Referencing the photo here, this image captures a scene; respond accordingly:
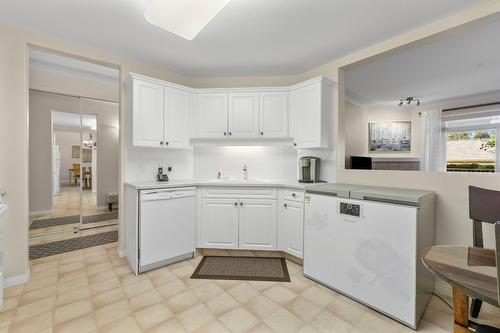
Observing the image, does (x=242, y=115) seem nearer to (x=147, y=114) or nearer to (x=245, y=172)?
(x=245, y=172)

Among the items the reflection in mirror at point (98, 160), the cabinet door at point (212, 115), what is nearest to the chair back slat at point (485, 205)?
the cabinet door at point (212, 115)

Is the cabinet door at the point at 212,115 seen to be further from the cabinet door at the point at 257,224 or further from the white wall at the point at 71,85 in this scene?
the white wall at the point at 71,85

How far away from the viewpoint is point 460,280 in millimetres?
910

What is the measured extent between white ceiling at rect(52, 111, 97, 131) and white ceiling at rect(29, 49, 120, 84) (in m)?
0.66

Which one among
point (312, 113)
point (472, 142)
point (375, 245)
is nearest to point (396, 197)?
point (375, 245)

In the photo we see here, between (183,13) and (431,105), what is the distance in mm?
5559

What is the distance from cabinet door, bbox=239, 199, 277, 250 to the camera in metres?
2.79

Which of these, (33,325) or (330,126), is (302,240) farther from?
(33,325)

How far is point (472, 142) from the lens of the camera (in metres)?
4.34

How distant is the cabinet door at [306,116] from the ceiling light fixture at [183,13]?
154 cm

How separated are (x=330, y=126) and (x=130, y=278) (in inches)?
110

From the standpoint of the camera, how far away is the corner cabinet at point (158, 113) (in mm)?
2649

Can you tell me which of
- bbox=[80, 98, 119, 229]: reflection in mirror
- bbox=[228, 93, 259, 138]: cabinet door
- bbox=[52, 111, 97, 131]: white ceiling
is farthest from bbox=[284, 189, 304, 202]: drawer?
bbox=[52, 111, 97, 131]: white ceiling

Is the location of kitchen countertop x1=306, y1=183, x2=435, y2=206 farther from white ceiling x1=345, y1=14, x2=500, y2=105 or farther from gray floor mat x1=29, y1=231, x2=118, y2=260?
gray floor mat x1=29, y1=231, x2=118, y2=260
